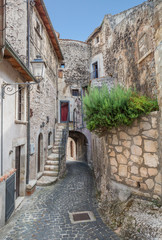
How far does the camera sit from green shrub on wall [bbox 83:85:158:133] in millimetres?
3758

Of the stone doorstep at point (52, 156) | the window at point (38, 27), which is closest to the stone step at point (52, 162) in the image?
the stone doorstep at point (52, 156)

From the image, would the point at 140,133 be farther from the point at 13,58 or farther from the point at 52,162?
the point at 52,162

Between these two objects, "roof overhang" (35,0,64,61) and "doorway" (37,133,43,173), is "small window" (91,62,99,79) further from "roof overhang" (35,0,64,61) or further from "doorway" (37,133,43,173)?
"doorway" (37,133,43,173)

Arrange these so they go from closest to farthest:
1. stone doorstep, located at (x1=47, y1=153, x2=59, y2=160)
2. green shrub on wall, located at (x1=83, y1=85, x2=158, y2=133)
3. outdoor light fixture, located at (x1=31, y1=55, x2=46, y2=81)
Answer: green shrub on wall, located at (x1=83, y1=85, x2=158, y2=133) → outdoor light fixture, located at (x1=31, y1=55, x2=46, y2=81) → stone doorstep, located at (x1=47, y1=153, x2=59, y2=160)

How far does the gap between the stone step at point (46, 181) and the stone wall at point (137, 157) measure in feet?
13.1

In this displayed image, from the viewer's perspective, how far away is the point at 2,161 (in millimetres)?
4180

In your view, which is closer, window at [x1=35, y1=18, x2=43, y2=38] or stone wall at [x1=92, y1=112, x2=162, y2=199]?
stone wall at [x1=92, y1=112, x2=162, y2=199]

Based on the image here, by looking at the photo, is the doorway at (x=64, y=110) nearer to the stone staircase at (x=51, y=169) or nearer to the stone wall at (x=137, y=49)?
the stone staircase at (x=51, y=169)

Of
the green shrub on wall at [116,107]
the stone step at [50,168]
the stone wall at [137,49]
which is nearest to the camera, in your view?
the green shrub on wall at [116,107]

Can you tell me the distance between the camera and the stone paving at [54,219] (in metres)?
3.80

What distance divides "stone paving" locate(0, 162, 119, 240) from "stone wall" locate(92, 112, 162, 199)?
4.09 feet

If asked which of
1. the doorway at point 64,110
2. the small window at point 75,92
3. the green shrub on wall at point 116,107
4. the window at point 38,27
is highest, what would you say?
the window at point 38,27

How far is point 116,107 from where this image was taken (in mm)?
3861

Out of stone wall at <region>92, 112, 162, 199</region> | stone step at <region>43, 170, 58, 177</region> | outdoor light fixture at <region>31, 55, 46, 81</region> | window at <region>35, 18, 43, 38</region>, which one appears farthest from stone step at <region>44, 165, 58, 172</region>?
window at <region>35, 18, 43, 38</region>
